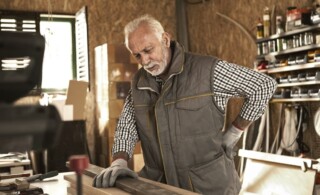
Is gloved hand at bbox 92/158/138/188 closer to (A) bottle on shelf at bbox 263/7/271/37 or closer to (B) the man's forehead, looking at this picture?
(B) the man's forehead

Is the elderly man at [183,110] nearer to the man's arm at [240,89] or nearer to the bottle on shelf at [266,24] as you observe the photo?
the man's arm at [240,89]

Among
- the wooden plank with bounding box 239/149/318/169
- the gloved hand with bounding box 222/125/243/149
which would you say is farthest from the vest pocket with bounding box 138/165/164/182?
the wooden plank with bounding box 239/149/318/169

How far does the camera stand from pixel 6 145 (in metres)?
0.40

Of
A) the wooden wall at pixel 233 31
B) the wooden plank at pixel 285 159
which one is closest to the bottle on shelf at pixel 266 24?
the wooden wall at pixel 233 31

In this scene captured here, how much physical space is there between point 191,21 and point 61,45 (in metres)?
1.77

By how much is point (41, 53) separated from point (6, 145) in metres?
0.09

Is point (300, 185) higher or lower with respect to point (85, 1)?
lower

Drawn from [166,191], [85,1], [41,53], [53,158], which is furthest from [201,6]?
[41,53]

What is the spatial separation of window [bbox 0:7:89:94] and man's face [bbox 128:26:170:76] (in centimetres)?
302

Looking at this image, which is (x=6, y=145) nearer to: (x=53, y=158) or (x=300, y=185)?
(x=300, y=185)

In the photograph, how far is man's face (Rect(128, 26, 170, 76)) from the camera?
1929mm

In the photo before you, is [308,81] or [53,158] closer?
[308,81]

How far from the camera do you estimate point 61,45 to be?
5.23 metres

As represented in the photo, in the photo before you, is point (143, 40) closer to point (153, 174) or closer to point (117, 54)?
point (153, 174)
